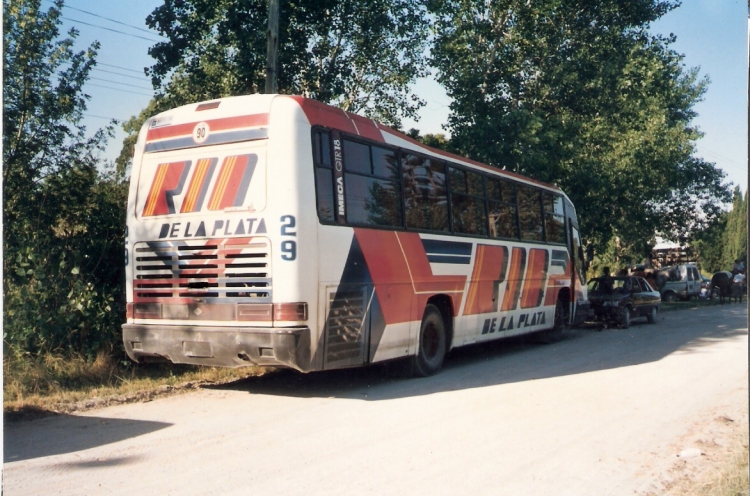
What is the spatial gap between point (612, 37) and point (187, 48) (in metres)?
11.8

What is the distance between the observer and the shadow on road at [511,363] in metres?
10.1

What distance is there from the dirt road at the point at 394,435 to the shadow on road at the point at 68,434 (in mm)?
22

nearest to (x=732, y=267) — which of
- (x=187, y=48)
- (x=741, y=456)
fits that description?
(x=187, y=48)

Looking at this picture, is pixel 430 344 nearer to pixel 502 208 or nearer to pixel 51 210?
pixel 502 208

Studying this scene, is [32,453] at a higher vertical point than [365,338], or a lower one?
lower

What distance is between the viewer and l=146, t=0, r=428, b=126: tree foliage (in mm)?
15156

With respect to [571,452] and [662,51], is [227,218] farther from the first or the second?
[662,51]

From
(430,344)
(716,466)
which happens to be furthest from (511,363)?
(716,466)

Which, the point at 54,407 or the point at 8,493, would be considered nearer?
the point at 8,493

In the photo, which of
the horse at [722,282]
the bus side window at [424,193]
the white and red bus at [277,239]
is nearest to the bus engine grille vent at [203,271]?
the white and red bus at [277,239]

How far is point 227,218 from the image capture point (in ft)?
28.6

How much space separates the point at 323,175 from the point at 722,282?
87.3ft

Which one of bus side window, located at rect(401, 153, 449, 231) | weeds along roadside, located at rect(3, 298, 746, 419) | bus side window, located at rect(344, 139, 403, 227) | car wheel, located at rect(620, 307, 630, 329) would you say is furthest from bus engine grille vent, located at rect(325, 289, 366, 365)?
car wheel, located at rect(620, 307, 630, 329)

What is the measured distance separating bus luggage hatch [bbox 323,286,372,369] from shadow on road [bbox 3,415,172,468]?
83.9 inches
